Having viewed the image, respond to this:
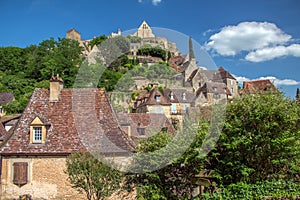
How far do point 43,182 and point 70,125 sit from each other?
112 inches

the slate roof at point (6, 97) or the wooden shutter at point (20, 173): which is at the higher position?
the slate roof at point (6, 97)

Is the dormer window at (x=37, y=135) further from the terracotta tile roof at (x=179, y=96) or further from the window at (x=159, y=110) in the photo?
the terracotta tile roof at (x=179, y=96)

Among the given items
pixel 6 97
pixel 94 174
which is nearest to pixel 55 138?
pixel 94 174

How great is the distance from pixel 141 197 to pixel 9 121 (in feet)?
97.1

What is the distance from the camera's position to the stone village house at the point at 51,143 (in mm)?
14164

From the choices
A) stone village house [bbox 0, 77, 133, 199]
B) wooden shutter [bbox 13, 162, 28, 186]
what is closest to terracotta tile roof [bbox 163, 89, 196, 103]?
stone village house [bbox 0, 77, 133, 199]

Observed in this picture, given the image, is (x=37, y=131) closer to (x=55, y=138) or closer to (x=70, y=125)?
(x=55, y=138)

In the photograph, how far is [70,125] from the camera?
1518cm

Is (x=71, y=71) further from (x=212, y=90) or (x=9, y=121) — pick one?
(x=212, y=90)

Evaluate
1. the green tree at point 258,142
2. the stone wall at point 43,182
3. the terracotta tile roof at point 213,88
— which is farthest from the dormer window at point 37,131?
the terracotta tile roof at point 213,88

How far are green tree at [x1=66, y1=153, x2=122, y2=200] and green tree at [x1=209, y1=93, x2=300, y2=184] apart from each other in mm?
3674

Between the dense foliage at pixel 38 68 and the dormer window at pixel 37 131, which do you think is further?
the dense foliage at pixel 38 68

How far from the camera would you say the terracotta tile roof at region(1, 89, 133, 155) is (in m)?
14.4

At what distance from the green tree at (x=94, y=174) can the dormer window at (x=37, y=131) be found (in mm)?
4124
